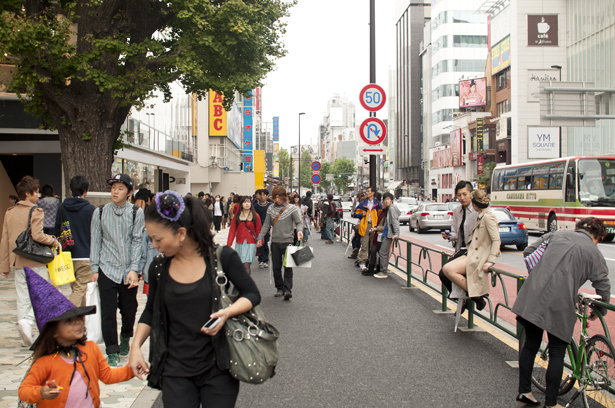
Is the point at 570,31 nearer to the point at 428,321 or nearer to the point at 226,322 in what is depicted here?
the point at 428,321

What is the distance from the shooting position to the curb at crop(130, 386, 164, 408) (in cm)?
437

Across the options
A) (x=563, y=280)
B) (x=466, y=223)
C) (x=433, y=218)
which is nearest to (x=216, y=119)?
(x=433, y=218)

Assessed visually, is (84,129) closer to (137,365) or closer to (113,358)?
(113,358)

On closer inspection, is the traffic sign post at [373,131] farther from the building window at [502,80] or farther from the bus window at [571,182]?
the building window at [502,80]

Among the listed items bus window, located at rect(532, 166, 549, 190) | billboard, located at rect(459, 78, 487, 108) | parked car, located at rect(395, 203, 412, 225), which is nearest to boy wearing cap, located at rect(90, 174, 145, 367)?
bus window, located at rect(532, 166, 549, 190)

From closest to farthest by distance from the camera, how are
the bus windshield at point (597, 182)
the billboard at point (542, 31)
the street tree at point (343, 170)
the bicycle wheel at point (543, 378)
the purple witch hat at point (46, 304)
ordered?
1. the purple witch hat at point (46, 304)
2. the bicycle wheel at point (543, 378)
3. the bus windshield at point (597, 182)
4. the billboard at point (542, 31)
5. the street tree at point (343, 170)

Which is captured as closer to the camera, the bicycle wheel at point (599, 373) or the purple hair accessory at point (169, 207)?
the purple hair accessory at point (169, 207)

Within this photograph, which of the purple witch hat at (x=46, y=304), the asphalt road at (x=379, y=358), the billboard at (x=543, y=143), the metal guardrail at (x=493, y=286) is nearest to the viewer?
the purple witch hat at (x=46, y=304)

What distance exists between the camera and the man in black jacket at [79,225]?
605cm

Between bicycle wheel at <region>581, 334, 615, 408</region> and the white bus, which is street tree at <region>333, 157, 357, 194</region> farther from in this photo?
bicycle wheel at <region>581, 334, 615, 408</region>

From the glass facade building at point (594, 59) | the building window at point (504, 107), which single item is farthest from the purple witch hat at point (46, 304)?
the building window at point (504, 107)

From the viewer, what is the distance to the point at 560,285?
13.0ft

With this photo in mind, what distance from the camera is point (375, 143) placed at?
12188 mm

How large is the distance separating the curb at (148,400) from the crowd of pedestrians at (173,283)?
52 centimetres
